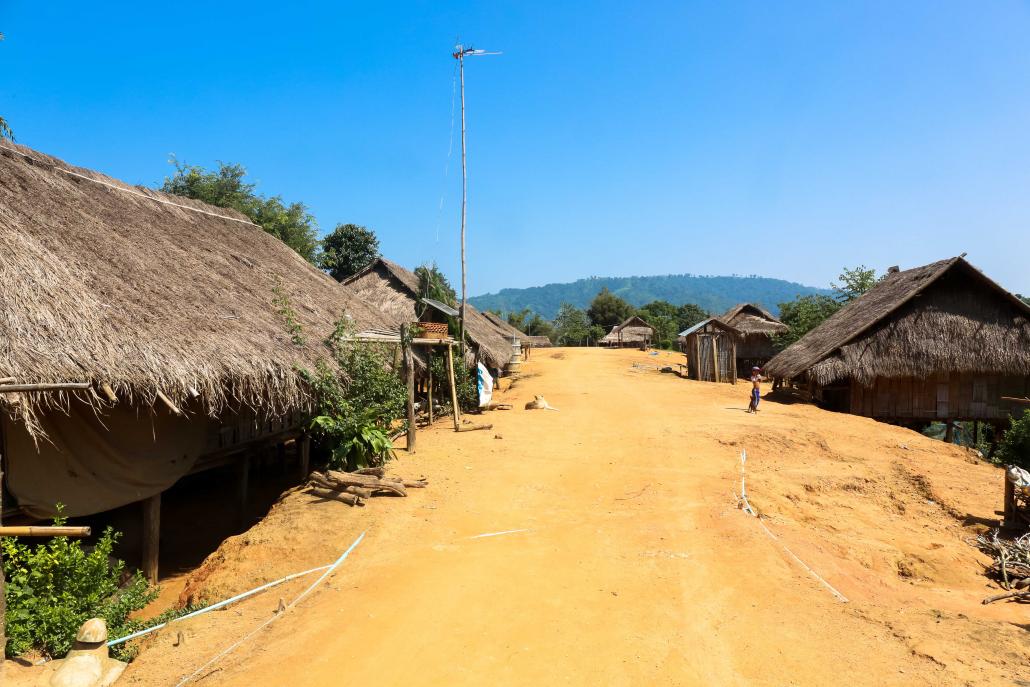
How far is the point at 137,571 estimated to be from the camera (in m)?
6.96

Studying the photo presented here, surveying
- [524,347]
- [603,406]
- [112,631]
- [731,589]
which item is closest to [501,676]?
[731,589]

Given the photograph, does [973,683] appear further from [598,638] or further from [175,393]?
[175,393]

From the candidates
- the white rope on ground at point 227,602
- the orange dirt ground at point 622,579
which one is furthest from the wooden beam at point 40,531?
the white rope on ground at point 227,602

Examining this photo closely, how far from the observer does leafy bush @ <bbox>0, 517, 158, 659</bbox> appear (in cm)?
500

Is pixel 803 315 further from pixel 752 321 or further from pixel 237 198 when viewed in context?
pixel 237 198

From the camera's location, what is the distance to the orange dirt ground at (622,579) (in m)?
4.24

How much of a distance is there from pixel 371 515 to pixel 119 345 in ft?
11.4

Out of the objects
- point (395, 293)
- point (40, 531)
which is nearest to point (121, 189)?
point (40, 531)

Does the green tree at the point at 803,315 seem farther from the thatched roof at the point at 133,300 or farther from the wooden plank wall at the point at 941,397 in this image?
the thatched roof at the point at 133,300

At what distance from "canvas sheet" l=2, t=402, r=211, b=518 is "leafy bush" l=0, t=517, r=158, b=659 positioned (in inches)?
30.1

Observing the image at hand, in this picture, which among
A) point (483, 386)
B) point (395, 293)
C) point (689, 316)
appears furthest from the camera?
point (689, 316)

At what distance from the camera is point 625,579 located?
19.0 feet

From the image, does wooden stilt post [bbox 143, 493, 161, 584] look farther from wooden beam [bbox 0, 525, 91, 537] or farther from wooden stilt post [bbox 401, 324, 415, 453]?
wooden stilt post [bbox 401, 324, 415, 453]

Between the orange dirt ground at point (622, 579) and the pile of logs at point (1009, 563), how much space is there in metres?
0.23
